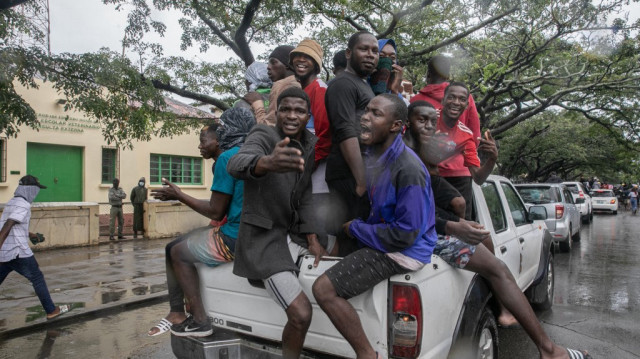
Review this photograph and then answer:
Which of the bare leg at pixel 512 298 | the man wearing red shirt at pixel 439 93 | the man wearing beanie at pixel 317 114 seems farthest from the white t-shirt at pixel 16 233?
the bare leg at pixel 512 298

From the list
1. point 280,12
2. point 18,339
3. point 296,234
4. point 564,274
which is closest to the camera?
point 296,234

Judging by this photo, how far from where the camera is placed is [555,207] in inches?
393

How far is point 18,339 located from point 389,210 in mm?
4789

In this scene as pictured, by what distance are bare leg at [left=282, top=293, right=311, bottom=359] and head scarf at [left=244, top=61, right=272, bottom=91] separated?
252 cm

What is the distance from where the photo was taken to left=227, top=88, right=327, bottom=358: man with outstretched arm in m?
2.34

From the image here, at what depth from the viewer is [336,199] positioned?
2824 mm

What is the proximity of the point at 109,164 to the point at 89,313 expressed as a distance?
42.0ft

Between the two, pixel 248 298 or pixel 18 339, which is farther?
pixel 18 339

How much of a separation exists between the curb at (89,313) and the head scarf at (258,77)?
3.69 meters

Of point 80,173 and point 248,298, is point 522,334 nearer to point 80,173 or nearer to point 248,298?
point 248,298

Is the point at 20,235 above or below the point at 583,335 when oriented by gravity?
above

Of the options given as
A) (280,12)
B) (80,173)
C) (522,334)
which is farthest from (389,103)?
(80,173)

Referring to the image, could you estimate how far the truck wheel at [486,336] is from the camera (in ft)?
9.35

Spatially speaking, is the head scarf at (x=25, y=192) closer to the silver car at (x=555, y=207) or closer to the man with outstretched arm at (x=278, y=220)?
the man with outstretched arm at (x=278, y=220)
